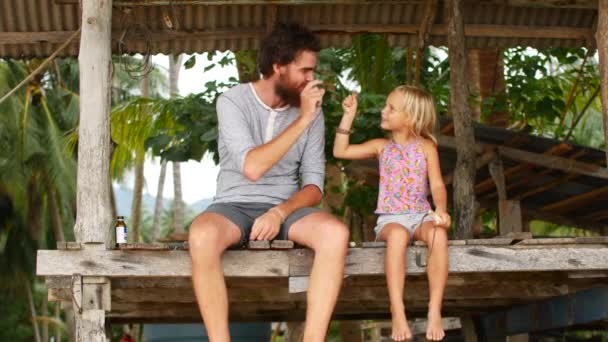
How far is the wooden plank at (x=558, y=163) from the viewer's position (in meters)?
9.37

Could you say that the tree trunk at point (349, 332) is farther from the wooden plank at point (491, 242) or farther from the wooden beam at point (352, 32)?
the wooden plank at point (491, 242)

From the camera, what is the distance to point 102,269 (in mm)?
5473

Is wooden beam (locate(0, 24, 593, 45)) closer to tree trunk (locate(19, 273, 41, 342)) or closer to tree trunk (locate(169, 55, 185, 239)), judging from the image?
tree trunk (locate(169, 55, 185, 239))

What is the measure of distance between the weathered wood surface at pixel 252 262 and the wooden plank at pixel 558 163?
3865 millimetres

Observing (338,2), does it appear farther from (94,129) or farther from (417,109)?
(94,129)

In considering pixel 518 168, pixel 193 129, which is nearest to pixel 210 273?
pixel 193 129

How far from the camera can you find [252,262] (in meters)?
5.43

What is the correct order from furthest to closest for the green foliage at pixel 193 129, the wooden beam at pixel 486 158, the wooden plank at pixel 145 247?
the green foliage at pixel 193 129 → the wooden beam at pixel 486 158 → the wooden plank at pixel 145 247

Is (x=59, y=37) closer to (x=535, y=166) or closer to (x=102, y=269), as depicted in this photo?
(x=102, y=269)

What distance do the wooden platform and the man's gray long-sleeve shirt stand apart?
1.02 ft

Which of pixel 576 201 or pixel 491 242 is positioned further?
pixel 576 201

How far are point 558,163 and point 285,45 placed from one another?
4.79 m

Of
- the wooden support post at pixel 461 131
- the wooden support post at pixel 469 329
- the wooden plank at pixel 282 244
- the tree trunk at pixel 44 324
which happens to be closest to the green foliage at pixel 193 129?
the wooden support post at pixel 469 329

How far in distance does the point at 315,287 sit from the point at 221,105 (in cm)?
106
